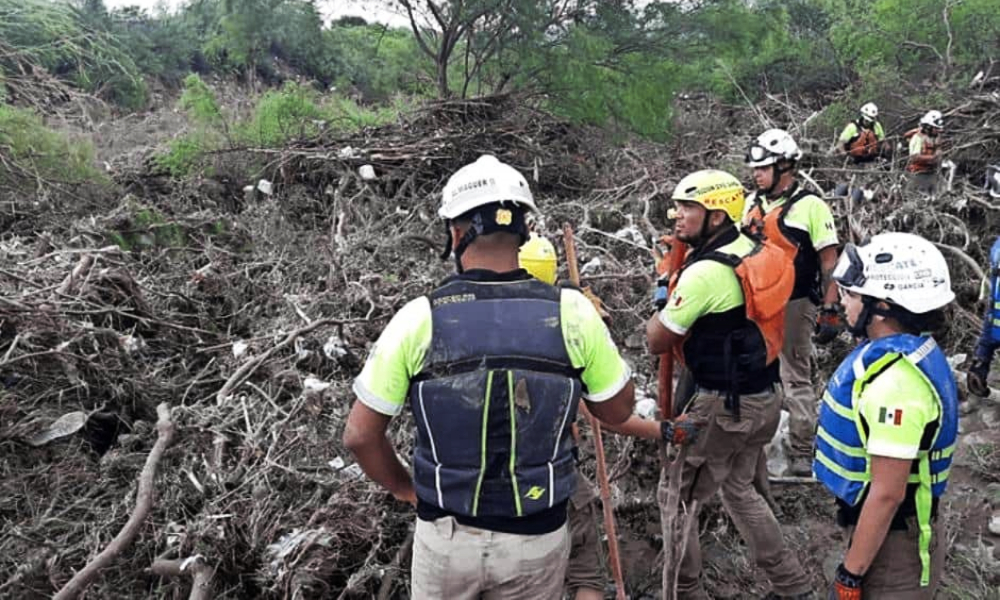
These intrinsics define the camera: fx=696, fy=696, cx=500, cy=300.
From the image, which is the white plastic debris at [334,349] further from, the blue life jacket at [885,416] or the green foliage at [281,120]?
the green foliage at [281,120]

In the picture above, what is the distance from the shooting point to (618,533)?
11.5 ft

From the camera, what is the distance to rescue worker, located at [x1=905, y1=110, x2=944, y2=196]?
264 inches

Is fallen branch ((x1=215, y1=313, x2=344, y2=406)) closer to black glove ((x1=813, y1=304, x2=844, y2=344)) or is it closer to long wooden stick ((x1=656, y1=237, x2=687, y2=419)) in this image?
long wooden stick ((x1=656, y1=237, x2=687, y2=419))

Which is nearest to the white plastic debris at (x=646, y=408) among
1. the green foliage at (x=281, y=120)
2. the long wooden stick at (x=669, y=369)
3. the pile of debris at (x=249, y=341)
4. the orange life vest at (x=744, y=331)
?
the pile of debris at (x=249, y=341)

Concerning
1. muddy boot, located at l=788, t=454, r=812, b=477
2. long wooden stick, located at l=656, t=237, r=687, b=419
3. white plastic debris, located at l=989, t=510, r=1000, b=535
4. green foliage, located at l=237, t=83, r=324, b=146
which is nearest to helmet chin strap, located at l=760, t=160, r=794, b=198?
long wooden stick, located at l=656, t=237, r=687, b=419

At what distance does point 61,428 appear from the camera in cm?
369

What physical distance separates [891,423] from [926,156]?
6.26 meters

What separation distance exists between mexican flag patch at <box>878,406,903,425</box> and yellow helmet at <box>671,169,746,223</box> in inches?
44.7

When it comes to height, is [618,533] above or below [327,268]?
below

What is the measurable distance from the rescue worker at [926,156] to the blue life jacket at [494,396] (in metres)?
6.30

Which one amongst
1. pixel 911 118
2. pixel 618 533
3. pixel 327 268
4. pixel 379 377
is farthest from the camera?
pixel 911 118

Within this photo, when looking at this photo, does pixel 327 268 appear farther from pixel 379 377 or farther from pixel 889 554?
pixel 889 554

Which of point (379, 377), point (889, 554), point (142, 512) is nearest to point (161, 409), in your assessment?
point (142, 512)

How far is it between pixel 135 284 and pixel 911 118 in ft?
26.9
